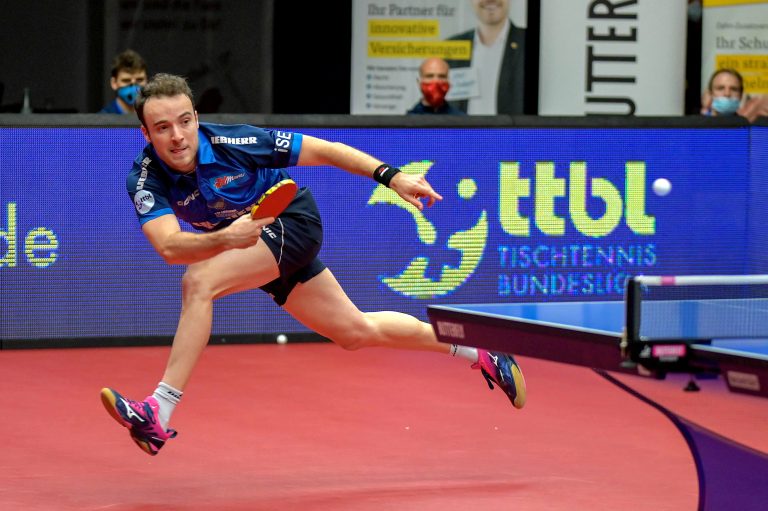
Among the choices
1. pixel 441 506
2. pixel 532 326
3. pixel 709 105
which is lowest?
pixel 441 506

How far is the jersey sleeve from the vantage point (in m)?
5.50

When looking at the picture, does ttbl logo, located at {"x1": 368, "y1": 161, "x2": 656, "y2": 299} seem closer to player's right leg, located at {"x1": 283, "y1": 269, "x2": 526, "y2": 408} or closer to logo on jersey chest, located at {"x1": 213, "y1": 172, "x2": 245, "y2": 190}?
player's right leg, located at {"x1": 283, "y1": 269, "x2": 526, "y2": 408}

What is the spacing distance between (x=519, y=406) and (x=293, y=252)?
1325mm

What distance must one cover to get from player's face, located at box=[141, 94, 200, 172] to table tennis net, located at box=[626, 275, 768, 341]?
2.05 metres

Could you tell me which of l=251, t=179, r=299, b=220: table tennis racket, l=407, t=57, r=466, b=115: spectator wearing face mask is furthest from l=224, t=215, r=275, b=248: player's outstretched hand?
l=407, t=57, r=466, b=115: spectator wearing face mask

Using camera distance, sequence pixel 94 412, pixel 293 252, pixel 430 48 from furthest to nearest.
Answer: pixel 430 48, pixel 94 412, pixel 293 252

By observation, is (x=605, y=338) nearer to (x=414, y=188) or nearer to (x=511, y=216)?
(x=414, y=188)

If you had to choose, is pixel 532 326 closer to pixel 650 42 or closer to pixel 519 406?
pixel 519 406

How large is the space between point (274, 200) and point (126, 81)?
14.1 ft

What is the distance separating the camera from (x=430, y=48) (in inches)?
459

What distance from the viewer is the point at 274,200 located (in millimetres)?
5039

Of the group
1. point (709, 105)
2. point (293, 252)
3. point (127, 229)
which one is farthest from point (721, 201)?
point (293, 252)

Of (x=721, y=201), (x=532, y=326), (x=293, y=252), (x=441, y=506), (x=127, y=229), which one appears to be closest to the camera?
(x=532, y=326)

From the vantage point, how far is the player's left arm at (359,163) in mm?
5270
